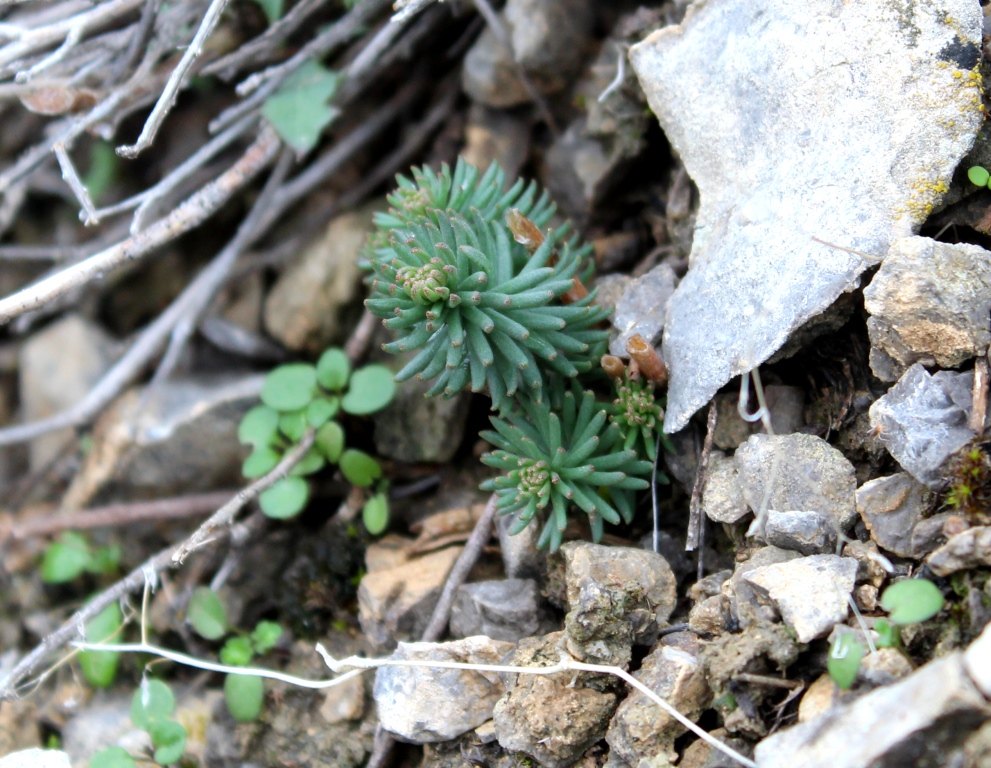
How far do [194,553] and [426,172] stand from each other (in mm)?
2142

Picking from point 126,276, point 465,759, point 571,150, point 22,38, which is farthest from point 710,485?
point 126,276

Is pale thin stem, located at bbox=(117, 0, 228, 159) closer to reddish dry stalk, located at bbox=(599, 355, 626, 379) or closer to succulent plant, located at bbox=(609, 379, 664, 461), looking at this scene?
reddish dry stalk, located at bbox=(599, 355, 626, 379)

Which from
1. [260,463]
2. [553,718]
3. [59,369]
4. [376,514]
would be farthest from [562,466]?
[59,369]

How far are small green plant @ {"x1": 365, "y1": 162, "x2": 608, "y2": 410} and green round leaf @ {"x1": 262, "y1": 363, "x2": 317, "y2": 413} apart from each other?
33.4 inches

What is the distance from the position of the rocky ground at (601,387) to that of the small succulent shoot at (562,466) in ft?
0.56

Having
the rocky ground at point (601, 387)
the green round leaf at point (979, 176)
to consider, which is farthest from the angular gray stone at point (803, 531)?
the green round leaf at point (979, 176)

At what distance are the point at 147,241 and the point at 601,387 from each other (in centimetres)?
200

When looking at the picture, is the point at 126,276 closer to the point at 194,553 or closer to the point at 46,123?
the point at 46,123

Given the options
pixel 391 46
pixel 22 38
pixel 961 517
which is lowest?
pixel 961 517

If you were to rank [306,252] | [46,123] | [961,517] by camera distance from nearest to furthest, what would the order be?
1. [961,517]
2. [306,252]
3. [46,123]

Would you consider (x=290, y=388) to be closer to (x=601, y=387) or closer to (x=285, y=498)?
(x=285, y=498)

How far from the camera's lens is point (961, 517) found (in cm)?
227

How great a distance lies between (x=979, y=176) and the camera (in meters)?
2.62

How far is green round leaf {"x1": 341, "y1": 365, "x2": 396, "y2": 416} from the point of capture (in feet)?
11.8
